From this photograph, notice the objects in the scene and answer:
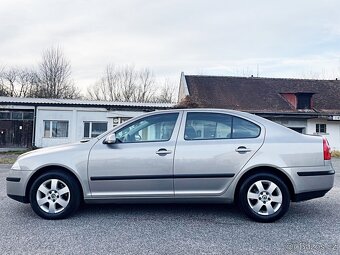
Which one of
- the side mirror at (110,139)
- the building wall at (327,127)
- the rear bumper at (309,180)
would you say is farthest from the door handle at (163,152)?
the building wall at (327,127)

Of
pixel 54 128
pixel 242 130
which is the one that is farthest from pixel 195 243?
pixel 54 128

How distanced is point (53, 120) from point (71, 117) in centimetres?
116

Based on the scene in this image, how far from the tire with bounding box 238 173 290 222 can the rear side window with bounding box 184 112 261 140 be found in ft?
2.17

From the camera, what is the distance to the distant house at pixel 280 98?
64.4 ft

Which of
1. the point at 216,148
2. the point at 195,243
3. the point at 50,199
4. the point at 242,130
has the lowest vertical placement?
the point at 195,243

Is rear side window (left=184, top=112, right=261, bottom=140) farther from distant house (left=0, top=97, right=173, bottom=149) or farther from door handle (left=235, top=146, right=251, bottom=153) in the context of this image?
distant house (left=0, top=97, right=173, bottom=149)

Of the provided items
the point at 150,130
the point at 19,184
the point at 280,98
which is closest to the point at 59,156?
the point at 19,184

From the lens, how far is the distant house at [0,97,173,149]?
18469 mm

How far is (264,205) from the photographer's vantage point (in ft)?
13.8

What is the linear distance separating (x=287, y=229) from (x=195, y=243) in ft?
4.55

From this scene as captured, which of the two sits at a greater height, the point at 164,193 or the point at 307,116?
the point at 307,116

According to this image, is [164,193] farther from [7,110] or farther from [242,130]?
[7,110]

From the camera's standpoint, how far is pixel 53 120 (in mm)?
18672

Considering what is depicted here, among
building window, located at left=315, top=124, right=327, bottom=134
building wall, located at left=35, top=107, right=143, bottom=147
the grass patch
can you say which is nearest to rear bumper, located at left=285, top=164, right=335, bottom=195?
building wall, located at left=35, top=107, right=143, bottom=147
